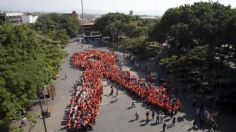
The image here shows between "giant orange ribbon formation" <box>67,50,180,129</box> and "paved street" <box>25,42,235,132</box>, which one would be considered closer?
"paved street" <box>25,42,235,132</box>

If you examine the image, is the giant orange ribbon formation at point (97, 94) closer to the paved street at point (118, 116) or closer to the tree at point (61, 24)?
the paved street at point (118, 116)

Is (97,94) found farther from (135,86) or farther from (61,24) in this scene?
(61,24)

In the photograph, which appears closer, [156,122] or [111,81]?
[156,122]

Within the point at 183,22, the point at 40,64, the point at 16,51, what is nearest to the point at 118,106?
the point at 40,64

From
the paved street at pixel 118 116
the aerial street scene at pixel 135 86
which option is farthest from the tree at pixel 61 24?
the paved street at pixel 118 116

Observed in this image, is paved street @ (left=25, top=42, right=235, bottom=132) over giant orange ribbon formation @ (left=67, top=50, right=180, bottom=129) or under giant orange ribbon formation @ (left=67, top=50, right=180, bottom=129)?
under

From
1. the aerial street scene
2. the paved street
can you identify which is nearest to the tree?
the aerial street scene

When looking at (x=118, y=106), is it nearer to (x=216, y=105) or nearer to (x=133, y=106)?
(x=133, y=106)

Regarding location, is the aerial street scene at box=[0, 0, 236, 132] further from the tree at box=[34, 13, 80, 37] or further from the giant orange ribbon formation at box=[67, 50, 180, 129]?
the tree at box=[34, 13, 80, 37]

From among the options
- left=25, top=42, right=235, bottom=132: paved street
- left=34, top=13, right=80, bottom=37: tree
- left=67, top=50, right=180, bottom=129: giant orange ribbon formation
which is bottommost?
left=25, top=42, right=235, bottom=132: paved street

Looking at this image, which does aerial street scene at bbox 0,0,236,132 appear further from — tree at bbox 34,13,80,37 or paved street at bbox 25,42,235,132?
tree at bbox 34,13,80,37

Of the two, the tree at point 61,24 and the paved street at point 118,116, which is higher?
the tree at point 61,24
